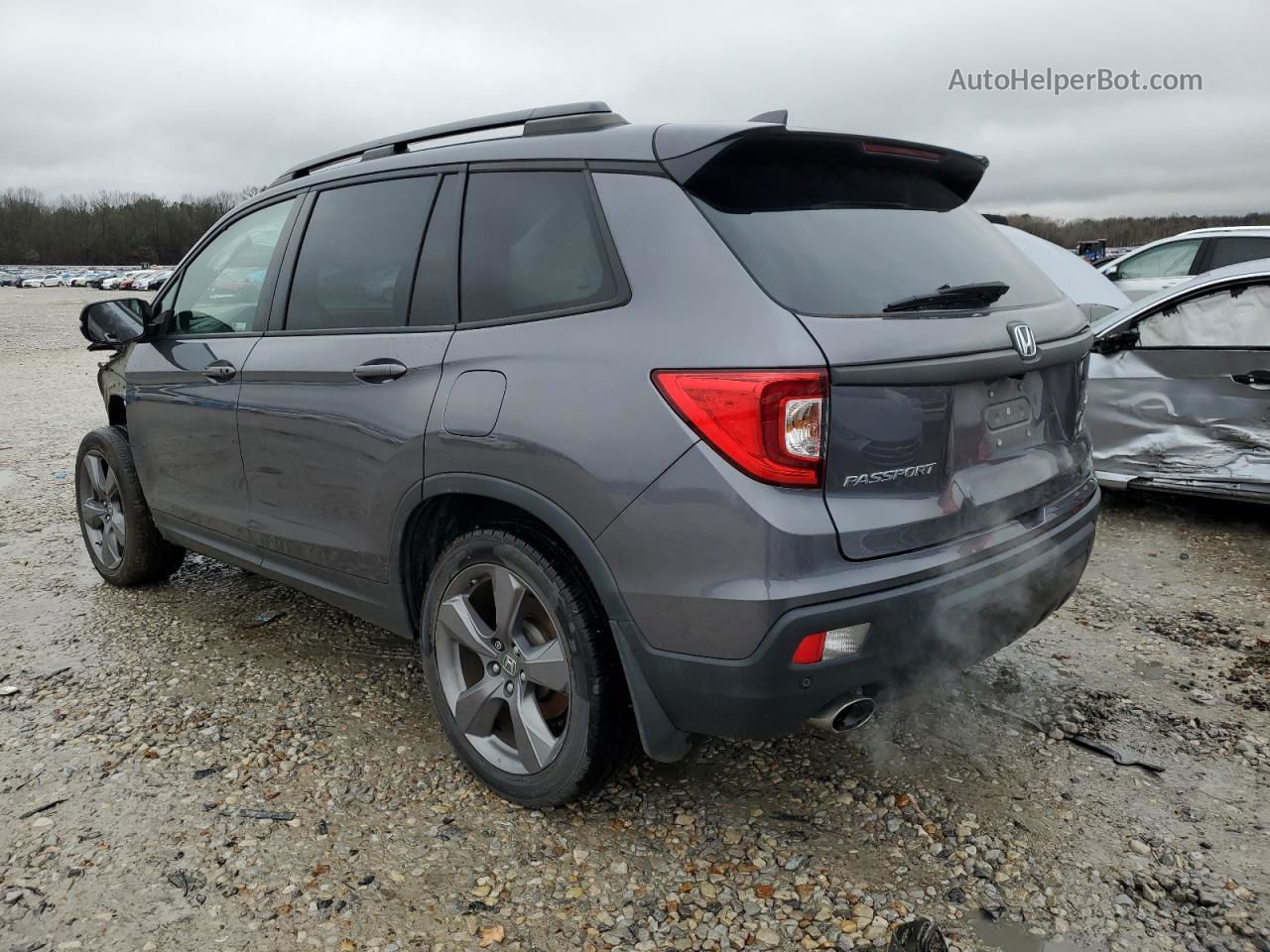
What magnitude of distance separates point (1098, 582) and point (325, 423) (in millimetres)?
3658

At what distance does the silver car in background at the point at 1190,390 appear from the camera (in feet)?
17.0

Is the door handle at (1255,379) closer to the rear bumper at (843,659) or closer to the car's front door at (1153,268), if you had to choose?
the rear bumper at (843,659)

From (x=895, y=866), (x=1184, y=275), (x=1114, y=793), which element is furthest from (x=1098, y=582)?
(x=1184, y=275)

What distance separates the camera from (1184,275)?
991 centimetres

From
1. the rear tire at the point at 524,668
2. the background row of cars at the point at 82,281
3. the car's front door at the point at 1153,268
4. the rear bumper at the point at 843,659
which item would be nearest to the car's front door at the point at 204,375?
the rear tire at the point at 524,668

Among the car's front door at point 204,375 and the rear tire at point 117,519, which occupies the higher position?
the car's front door at point 204,375

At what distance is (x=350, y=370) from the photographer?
9.80ft

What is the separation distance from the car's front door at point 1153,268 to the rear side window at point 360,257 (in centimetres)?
876

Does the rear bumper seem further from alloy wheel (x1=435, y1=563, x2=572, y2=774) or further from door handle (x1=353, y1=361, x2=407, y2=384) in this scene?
door handle (x1=353, y1=361, x2=407, y2=384)

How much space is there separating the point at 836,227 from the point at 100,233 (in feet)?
358

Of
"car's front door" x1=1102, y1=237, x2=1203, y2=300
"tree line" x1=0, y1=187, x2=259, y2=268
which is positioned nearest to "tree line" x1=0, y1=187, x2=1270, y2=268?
"tree line" x1=0, y1=187, x2=259, y2=268

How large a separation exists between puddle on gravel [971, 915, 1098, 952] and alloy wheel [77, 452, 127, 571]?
4.02 metres

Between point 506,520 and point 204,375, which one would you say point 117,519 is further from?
point 506,520

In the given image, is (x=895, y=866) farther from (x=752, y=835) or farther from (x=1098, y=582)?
(x=1098, y=582)
